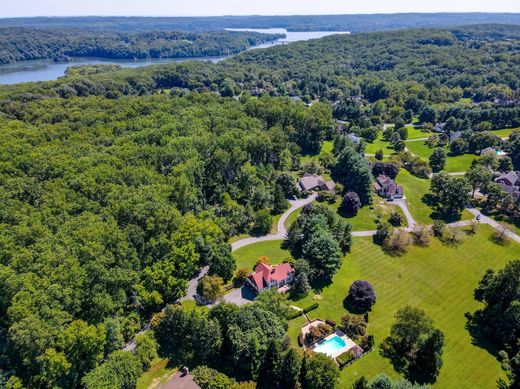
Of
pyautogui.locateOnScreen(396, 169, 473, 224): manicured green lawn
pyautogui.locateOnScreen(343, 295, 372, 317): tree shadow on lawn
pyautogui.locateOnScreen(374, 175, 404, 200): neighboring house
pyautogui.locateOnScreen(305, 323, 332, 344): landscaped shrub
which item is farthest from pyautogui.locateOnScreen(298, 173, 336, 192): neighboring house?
pyautogui.locateOnScreen(305, 323, 332, 344): landscaped shrub

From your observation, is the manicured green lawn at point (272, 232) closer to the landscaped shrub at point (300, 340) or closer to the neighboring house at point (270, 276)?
the neighboring house at point (270, 276)

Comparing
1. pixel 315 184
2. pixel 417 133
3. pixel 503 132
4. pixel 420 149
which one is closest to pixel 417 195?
pixel 315 184

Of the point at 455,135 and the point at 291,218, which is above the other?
the point at 455,135

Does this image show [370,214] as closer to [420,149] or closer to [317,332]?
[317,332]

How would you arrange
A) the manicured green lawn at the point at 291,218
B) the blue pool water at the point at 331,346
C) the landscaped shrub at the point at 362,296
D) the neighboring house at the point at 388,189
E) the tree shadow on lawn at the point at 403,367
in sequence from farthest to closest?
the neighboring house at the point at 388,189 < the manicured green lawn at the point at 291,218 < the landscaped shrub at the point at 362,296 < the blue pool water at the point at 331,346 < the tree shadow on lawn at the point at 403,367

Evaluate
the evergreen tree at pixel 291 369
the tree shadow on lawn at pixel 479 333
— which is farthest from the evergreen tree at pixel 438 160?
the evergreen tree at pixel 291 369
